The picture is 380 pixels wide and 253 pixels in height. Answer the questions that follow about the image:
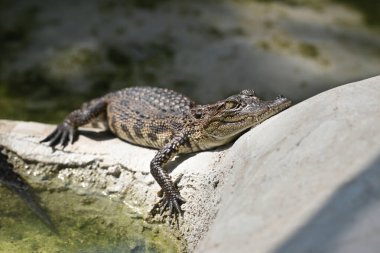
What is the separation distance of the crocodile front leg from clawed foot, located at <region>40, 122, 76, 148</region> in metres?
0.79

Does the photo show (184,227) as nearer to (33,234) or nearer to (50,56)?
(33,234)

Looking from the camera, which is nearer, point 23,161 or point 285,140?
point 285,140

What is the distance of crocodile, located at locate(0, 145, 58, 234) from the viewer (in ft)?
13.8

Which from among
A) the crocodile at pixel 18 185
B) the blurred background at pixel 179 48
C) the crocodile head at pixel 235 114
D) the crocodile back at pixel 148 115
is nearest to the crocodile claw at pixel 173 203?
the crocodile head at pixel 235 114

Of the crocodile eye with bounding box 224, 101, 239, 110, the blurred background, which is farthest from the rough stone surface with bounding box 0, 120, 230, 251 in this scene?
the blurred background

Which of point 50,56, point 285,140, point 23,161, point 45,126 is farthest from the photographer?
point 50,56

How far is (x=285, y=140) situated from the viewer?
10.8ft

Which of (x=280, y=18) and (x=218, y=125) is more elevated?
(x=218, y=125)

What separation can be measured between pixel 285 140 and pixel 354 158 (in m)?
0.44

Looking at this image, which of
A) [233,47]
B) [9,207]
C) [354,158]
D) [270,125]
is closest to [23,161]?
[9,207]

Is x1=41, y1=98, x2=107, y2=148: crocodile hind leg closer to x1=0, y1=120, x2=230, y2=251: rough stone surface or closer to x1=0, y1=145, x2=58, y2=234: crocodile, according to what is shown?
x1=0, y1=120, x2=230, y2=251: rough stone surface

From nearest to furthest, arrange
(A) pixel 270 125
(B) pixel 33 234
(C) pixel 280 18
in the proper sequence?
(A) pixel 270 125 < (B) pixel 33 234 < (C) pixel 280 18

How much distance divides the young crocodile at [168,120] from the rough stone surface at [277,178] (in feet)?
0.33

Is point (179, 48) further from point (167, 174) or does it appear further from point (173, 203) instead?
point (173, 203)
